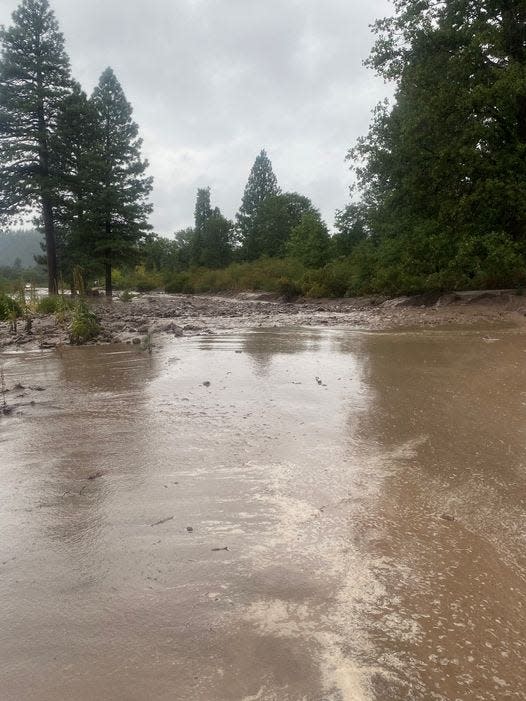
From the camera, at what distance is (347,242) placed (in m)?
36.6

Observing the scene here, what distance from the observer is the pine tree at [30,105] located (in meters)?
20.9

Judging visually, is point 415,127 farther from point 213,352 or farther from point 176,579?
point 176,579

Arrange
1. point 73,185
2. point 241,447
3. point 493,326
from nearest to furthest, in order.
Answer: point 241,447
point 493,326
point 73,185

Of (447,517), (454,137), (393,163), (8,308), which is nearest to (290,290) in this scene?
(393,163)

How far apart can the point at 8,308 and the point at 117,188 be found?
16.3 meters

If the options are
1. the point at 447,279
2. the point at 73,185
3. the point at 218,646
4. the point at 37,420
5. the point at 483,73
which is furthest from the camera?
the point at 73,185

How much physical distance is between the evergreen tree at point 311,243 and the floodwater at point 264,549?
105 ft

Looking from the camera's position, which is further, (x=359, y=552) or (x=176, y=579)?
(x=359, y=552)

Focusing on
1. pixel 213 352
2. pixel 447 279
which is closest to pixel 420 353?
pixel 213 352

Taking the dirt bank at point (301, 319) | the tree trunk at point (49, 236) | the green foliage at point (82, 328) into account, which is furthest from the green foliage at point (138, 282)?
the green foliage at point (82, 328)

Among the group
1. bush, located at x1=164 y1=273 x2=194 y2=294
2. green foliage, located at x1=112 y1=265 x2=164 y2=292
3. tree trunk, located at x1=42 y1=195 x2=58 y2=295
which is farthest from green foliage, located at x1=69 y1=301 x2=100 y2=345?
green foliage, located at x1=112 y1=265 x2=164 y2=292

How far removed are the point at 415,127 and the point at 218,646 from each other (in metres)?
15.4

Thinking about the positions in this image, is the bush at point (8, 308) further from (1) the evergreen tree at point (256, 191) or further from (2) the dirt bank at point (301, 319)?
(1) the evergreen tree at point (256, 191)

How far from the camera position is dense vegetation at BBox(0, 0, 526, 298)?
13.5 m
